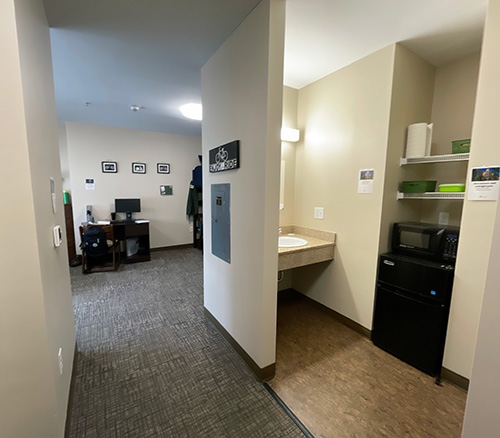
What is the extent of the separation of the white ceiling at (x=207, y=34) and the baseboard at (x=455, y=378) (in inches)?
102

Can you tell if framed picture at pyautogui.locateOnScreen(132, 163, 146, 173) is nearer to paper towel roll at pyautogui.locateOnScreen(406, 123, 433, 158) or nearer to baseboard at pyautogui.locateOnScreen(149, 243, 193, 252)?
baseboard at pyautogui.locateOnScreen(149, 243, 193, 252)

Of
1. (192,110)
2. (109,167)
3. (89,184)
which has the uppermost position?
(192,110)

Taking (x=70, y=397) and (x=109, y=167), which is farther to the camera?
(x=109, y=167)

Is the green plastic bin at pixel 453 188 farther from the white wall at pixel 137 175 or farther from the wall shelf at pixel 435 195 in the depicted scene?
the white wall at pixel 137 175

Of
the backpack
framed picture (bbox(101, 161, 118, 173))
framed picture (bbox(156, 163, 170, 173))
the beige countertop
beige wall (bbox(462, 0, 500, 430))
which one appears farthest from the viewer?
framed picture (bbox(156, 163, 170, 173))

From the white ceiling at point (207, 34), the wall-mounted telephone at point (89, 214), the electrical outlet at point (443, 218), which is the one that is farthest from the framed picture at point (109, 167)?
the electrical outlet at point (443, 218)

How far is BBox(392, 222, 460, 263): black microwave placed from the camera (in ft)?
5.85

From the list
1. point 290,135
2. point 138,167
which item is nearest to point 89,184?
point 138,167

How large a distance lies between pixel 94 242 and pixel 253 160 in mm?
3428

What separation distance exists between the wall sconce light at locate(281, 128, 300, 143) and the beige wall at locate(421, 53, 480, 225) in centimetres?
136

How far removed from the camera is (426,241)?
191cm

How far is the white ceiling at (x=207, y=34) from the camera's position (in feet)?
5.06

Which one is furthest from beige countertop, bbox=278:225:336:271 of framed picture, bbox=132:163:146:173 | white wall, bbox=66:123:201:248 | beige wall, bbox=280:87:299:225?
framed picture, bbox=132:163:146:173

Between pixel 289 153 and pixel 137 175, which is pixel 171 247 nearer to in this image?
pixel 137 175
